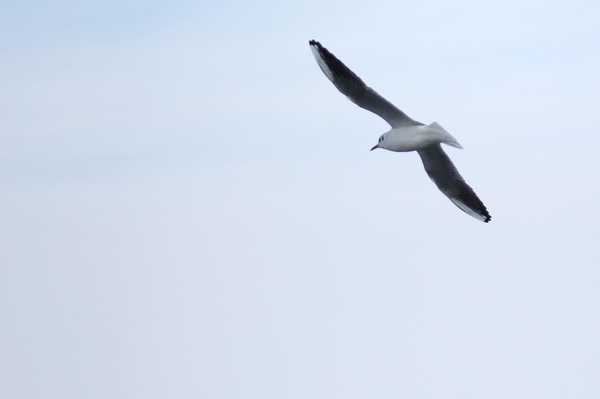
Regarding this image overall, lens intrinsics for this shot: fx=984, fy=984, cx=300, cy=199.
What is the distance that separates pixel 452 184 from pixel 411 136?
198 centimetres

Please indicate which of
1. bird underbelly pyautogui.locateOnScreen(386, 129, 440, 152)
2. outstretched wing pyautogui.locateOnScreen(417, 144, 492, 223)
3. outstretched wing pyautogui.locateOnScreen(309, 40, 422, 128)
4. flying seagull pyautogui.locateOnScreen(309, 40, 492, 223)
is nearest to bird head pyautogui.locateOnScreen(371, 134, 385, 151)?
flying seagull pyautogui.locateOnScreen(309, 40, 492, 223)

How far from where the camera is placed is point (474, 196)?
18.5m

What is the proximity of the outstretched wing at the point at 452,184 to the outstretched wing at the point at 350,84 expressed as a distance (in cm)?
140

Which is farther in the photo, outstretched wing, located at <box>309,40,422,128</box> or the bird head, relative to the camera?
the bird head

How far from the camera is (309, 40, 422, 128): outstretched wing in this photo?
1633 cm

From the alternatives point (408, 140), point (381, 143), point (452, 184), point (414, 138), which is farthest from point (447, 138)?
point (452, 184)

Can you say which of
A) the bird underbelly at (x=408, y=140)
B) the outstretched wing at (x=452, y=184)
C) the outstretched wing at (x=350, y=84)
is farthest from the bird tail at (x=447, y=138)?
the outstretched wing at (x=452, y=184)

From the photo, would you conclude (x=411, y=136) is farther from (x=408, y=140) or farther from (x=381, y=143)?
(x=381, y=143)

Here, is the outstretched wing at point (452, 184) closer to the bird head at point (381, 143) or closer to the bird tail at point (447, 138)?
the bird head at point (381, 143)

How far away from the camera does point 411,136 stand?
1695cm

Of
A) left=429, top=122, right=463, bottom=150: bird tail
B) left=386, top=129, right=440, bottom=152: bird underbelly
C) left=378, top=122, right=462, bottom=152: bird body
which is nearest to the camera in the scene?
left=429, top=122, right=463, bottom=150: bird tail

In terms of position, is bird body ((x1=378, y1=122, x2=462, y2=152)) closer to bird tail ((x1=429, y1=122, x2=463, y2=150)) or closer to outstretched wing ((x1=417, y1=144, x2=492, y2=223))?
bird tail ((x1=429, y1=122, x2=463, y2=150))

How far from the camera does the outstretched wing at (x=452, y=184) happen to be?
1823cm

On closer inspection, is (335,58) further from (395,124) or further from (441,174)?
(441,174)
